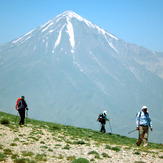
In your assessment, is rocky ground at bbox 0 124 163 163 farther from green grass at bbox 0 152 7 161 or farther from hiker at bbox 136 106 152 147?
hiker at bbox 136 106 152 147

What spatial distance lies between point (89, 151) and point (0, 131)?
7659mm

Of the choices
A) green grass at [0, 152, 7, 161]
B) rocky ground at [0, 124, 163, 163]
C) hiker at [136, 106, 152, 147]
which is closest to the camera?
green grass at [0, 152, 7, 161]

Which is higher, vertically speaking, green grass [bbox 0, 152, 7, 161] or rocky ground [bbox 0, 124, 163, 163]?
rocky ground [bbox 0, 124, 163, 163]

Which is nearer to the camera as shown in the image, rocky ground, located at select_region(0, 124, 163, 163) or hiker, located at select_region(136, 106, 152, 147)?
rocky ground, located at select_region(0, 124, 163, 163)

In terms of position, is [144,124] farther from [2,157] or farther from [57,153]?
[2,157]

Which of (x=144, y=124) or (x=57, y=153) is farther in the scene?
(x=144, y=124)

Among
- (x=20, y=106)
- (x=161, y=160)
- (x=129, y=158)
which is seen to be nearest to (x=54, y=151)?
(x=129, y=158)

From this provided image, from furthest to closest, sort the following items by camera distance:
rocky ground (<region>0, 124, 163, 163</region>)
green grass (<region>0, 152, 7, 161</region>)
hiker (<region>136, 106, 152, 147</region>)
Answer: hiker (<region>136, 106, 152, 147</region>) < rocky ground (<region>0, 124, 163, 163</region>) < green grass (<region>0, 152, 7, 161</region>)

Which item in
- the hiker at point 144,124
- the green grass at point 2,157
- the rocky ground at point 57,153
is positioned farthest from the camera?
the hiker at point 144,124

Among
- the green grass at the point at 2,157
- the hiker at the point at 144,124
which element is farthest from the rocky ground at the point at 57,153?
the hiker at the point at 144,124

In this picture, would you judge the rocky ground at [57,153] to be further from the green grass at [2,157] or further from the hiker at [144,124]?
the hiker at [144,124]

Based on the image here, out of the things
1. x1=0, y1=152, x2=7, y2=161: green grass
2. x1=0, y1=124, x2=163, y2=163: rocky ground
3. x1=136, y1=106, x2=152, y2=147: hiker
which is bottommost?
x1=0, y1=152, x2=7, y2=161: green grass

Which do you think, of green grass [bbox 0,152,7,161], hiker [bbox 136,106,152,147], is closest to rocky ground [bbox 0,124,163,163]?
green grass [bbox 0,152,7,161]

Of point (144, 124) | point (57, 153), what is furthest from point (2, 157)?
point (144, 124)
